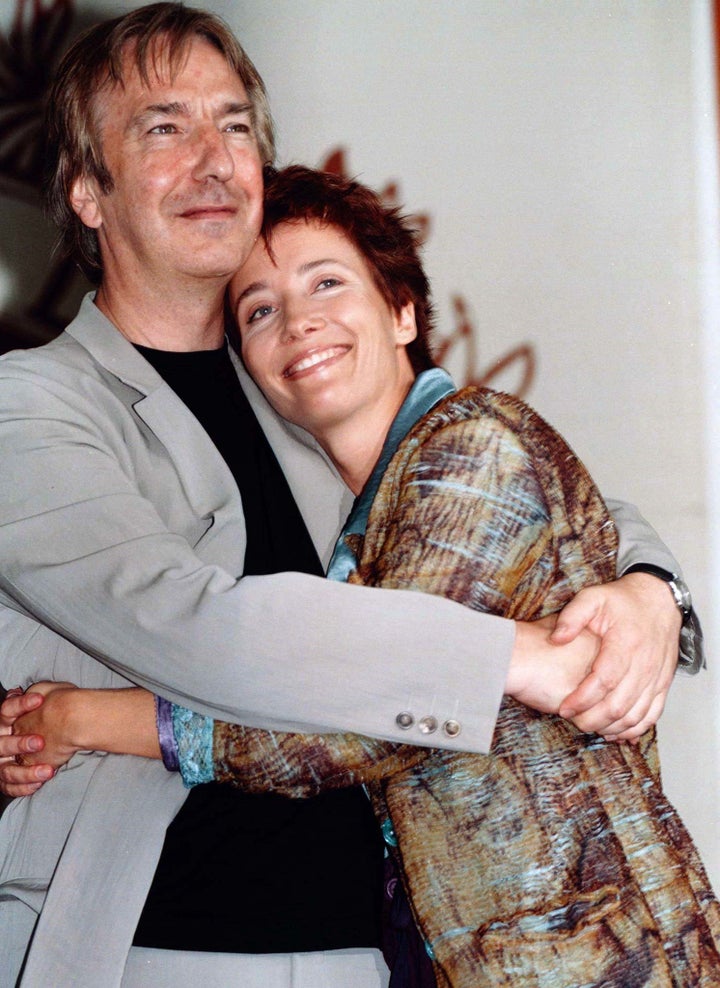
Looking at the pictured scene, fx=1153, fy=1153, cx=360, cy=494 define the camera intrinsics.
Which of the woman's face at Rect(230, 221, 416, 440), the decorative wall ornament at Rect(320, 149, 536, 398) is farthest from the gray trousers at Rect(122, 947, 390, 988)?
the decorative wall ornament at Rect(320, 149, 536, 398)

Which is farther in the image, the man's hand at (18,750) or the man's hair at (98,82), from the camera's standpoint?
the man's hair at (98,82)

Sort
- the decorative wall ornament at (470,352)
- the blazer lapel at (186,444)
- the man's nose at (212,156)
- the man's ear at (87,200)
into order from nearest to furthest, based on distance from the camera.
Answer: the blazer lapel at (186,444) → the man's nose at (212,156) → the man's ear at (87,200) → the decorative wall ornament at (470,352)

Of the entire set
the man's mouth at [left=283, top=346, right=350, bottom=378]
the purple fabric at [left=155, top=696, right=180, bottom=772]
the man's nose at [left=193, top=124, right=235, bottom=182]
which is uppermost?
the man's nose at [left=193, top=124, right=235, bottom=182]

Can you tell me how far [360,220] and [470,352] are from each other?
47.2 inches

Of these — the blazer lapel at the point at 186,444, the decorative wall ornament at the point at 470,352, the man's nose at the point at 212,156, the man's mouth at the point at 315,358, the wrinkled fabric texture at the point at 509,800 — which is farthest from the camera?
the decorative wall ornament at the point at 470,352

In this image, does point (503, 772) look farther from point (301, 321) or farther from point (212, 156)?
point (212, 156)

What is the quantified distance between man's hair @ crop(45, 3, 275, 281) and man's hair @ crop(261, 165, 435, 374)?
0.71ft

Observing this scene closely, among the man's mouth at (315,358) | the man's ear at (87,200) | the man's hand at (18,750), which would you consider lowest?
the man's hand at (18,750)

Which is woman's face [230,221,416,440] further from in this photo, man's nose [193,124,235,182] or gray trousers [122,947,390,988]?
gray trousers [122,947,390,988]

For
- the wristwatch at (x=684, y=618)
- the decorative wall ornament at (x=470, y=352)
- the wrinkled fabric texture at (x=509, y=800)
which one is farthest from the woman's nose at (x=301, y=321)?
the decorative wall ornament at (x=470, y=352)

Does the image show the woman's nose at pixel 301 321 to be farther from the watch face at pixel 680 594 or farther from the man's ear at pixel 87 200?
the watch face at pixel 680 594

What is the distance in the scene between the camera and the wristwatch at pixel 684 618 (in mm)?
1479

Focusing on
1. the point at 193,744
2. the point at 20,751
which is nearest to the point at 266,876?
the point at 193,744

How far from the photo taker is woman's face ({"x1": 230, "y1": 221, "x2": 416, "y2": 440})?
1.67m
